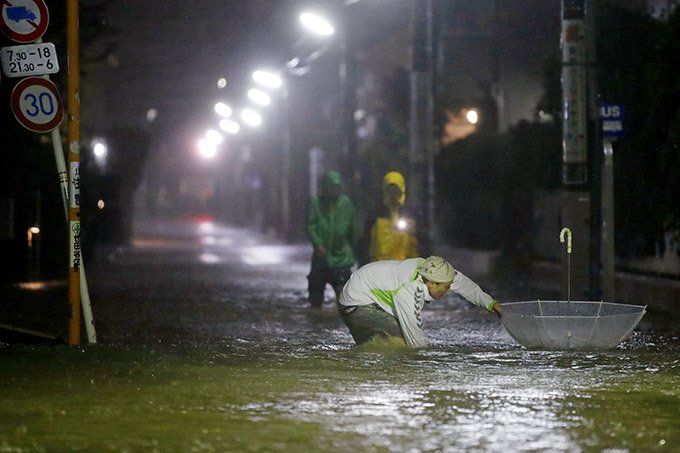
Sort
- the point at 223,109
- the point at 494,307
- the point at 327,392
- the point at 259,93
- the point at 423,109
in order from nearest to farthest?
1. the point at 327,392
2. the point at 494,307
3. the point at 423,109
4. the point at 259,93
5. the point at 223,109

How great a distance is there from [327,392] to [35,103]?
16.5 ft

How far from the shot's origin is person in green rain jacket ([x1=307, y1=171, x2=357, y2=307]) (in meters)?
16.8

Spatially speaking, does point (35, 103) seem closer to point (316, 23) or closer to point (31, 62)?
point (31, 62)

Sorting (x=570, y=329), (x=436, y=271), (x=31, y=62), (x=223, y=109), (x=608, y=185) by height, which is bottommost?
(x=570, y=329)

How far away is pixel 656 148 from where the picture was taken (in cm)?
1809

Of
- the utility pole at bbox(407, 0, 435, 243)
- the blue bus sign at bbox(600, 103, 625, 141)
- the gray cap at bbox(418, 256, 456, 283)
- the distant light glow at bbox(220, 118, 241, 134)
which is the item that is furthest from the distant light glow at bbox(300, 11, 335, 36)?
the distant light glow at bbox(220, 118, 241, 134)

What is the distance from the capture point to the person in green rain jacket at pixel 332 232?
16.8 m

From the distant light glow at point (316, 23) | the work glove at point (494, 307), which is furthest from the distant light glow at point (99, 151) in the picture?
the work glove at point (494, 307)

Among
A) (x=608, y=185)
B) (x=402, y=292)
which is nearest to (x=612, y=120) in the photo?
(x=608, y=185)

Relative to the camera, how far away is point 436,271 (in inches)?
419

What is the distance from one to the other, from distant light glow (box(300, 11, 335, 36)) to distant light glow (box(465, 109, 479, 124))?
9.04 m

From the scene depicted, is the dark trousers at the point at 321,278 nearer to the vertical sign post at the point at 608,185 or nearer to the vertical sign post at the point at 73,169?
the vertical sign post at the point at 608,185

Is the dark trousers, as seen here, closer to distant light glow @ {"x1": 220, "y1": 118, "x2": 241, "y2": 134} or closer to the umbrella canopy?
the umbrella canopy

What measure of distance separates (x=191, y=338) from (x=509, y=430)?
6.62 m
